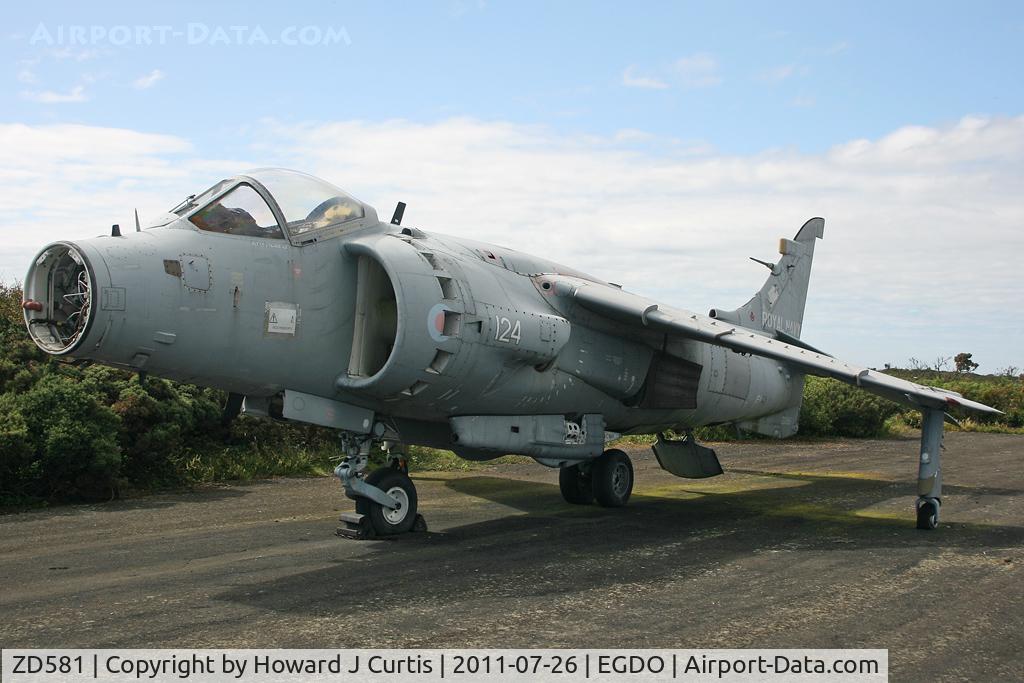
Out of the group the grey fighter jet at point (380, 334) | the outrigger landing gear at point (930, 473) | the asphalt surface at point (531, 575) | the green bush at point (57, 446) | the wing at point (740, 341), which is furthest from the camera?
the green bush at point (57, 446)

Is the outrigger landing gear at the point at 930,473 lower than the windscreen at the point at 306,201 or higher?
lower

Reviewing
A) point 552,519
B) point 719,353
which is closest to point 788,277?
point 719,353

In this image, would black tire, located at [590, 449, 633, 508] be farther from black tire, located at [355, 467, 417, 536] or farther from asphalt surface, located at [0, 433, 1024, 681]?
black tire, located at [355, 467, 417, 536]

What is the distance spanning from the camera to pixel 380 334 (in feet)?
30.5

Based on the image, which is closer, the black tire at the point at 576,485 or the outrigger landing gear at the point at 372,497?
the outrigger landing gear at the point at 372,497

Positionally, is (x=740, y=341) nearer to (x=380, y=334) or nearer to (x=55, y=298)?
(x=380, y=334)

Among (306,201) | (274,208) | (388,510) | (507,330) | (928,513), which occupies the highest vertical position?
(306,201)

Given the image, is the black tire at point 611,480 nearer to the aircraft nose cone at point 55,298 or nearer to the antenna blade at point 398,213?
the antenna blade at point 398,213

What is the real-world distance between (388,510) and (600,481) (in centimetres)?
387

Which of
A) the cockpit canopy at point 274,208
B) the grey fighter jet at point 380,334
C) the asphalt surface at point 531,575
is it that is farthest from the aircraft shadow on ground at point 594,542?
the cockpit canopy at point 274,208

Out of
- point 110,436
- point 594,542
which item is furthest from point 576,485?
point 110,436

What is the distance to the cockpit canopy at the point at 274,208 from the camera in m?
8.39

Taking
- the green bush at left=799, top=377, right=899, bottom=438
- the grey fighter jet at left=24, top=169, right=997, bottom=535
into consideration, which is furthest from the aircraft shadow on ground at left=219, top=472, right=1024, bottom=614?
the green bush at left=799, top=377, right=899, bottom=438

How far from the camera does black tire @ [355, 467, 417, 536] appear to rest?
30.7ft
